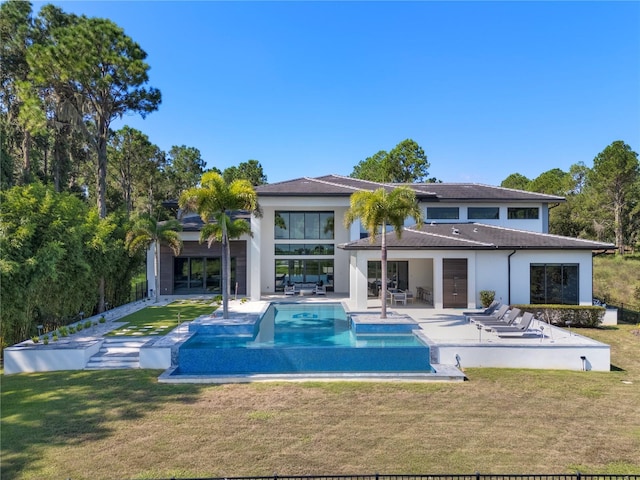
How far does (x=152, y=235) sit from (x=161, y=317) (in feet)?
21.7

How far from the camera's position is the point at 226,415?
888 centimetres

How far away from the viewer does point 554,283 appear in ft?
67.8

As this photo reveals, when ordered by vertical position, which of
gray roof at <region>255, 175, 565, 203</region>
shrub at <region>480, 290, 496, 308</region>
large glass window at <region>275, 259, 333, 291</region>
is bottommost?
shrub at <region>480, 290, 496, 308</region>

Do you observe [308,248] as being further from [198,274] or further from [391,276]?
[198,274]

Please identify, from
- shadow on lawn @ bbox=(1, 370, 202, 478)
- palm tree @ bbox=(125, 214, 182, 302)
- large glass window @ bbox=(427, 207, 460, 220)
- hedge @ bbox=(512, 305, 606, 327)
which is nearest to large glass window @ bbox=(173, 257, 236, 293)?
palm tree @ bbox=(125, 214, 182, 302)

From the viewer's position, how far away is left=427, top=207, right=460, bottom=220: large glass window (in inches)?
1078

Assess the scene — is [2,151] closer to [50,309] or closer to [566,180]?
[50,309]

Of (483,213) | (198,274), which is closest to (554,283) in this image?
(483,213)

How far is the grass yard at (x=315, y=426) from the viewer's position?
6.73 metres

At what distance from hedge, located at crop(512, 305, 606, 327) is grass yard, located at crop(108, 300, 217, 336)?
17.9 meters

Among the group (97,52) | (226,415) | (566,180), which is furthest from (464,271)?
(566,180)

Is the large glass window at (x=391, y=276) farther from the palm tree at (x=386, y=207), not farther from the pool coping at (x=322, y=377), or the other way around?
the pool coping at (x=322, y=377)

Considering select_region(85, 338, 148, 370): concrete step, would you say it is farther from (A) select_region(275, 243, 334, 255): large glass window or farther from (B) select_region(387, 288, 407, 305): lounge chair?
(A) select_region(275, 243, 334, 255): large glass window

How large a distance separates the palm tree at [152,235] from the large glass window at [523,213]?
972 inches
